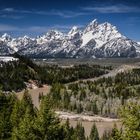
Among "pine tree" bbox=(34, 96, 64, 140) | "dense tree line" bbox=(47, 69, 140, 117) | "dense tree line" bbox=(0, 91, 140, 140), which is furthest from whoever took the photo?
"dense tree line" bbox=(47, 69, 140, 117)

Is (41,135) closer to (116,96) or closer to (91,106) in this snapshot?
(91,106)

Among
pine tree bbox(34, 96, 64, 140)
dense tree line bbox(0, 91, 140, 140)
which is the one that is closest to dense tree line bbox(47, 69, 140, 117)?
dense tree line bbox(0, 91, 140, 140)

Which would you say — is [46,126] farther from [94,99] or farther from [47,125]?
[94,99]

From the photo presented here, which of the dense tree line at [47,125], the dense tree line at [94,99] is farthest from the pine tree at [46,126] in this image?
the dense tree line at [94,99]

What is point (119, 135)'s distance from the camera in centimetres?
3600

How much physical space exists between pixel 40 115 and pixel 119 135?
36.0 ft

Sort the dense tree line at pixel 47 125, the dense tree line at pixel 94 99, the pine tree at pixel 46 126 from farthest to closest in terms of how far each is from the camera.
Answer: the dense tree line at pixel 94 99 → the pine tree at pixel 46 126 → the dense tree line at pixel 47 125

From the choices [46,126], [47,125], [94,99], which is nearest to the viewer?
[46,126]

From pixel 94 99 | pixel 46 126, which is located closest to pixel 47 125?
pixel 46 126

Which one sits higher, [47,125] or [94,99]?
[47,125]

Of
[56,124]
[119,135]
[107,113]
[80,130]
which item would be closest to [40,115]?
[56,124]

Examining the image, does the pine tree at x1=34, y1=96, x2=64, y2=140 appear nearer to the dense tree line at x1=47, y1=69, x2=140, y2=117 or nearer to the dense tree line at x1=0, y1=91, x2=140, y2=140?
the dense tree line at x1=0, y1=91, x2=140, y2=140

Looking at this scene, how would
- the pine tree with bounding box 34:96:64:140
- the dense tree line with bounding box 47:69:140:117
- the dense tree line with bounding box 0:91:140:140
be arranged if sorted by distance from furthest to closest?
the dense tree line with bounding box 47:69:140:117
the pine tree with bounding box 34:96:64:140
the dense tree line with bounding box 0:91:140:140

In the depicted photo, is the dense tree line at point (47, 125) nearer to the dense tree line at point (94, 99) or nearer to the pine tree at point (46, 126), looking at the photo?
the pine tree at point (46, 126)
